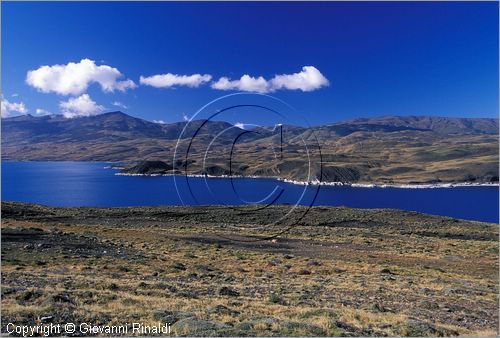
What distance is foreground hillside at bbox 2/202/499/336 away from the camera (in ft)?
46.9

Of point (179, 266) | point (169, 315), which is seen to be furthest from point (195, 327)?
point (179, 266)

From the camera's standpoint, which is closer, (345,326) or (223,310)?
(345,326)

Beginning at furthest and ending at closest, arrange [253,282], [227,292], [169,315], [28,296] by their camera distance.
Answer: [253,282], [227,292], [28,296], [169,315]

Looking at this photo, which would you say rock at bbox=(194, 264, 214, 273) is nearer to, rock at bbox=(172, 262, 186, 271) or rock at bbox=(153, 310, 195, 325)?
rock at bbox=(172, 262, 186, 271)

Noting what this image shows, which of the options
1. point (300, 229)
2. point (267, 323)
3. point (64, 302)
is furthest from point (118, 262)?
point (300, 229)

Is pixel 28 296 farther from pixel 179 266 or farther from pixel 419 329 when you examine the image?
pixel 419 329

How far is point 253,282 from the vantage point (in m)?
24.4

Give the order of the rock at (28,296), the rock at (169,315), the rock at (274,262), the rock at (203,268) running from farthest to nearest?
the rock at (274,262)
the rock at (203,268)
the rock at (28,296)
the rock at (169,315)

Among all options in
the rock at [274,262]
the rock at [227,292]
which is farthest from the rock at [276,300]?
the rock at [274,262]

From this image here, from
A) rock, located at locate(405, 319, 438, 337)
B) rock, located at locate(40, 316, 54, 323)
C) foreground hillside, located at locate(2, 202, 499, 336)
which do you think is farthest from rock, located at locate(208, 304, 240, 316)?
rock, located at locate(405, 319, 438, 337)

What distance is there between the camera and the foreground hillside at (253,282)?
14305 mm

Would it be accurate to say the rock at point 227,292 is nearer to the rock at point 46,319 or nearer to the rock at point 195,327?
the rock at point 195,327

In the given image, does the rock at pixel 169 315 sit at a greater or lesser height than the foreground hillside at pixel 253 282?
greater

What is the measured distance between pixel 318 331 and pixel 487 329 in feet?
23.7
